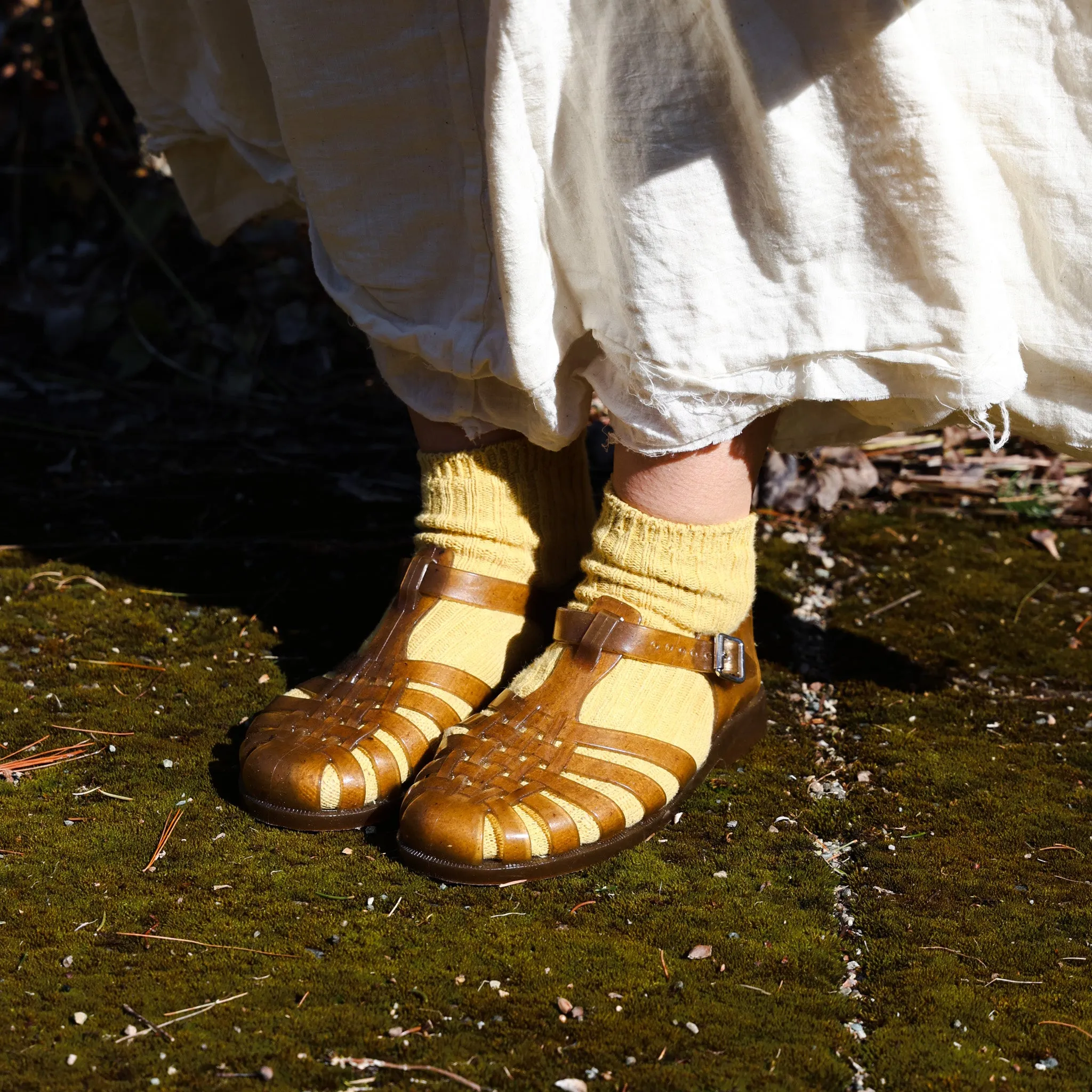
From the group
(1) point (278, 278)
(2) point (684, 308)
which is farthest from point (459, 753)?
(1) point (278, 278)

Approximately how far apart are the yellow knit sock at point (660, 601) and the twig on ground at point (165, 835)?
0.36m

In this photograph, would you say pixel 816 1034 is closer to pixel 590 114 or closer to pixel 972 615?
pixel 590 114

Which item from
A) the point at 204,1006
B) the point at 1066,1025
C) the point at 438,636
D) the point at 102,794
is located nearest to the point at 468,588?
the point at 438,636

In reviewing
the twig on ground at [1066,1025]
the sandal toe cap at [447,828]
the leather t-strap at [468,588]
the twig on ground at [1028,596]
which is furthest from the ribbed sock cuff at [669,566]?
the twig on ground at [1028,596]

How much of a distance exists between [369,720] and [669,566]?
1.12ft

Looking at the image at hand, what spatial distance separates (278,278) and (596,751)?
190cm

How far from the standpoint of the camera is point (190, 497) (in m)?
1.96

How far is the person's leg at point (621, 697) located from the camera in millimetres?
1055

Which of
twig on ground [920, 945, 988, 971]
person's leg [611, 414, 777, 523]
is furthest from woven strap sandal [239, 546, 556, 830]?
twig on ground [920, 945, 988, 971]

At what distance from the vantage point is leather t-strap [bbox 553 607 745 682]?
116cm

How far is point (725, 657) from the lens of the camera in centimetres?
121

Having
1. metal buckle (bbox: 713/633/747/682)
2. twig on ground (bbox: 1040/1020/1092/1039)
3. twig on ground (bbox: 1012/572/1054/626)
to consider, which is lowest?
twig on ground (bbox: 1012/572/1054/626)

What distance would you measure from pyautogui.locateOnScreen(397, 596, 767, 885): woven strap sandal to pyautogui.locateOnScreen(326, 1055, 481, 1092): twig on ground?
0.23m

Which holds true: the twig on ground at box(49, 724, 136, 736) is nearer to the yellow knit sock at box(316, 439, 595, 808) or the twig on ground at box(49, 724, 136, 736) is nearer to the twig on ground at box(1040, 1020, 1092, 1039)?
the yellow knit sock at box(316, 439, 595, 808)
